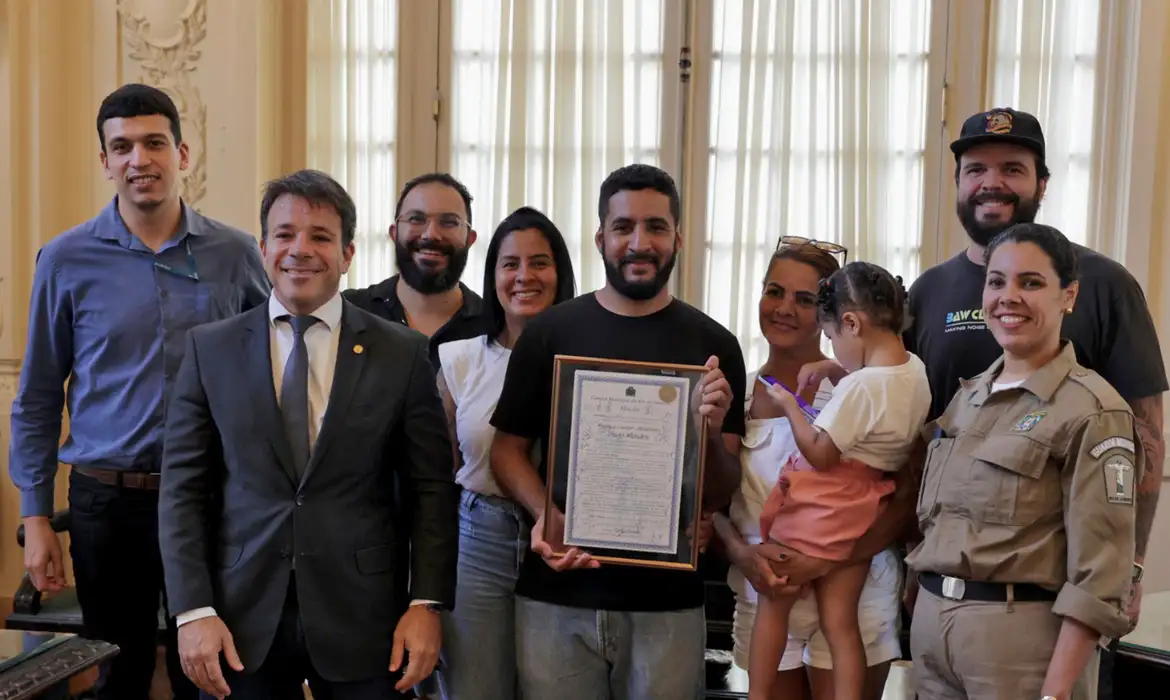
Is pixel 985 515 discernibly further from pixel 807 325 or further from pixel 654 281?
pixel 654 281

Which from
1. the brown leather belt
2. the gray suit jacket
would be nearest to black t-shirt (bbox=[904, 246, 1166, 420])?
the gray suit jacket

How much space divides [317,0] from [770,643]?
12.7 ft

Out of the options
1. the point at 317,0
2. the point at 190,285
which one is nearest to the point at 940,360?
the point at 190,285

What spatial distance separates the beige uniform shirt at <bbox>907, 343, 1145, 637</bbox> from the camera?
187cm

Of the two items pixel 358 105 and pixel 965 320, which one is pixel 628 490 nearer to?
pixel 965 320

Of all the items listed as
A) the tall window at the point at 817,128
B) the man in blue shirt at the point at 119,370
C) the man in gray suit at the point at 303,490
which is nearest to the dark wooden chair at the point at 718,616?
the man in gray suit at the point at 303,490

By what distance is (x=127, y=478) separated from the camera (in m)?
2.54

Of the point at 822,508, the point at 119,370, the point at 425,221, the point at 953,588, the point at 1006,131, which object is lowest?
the point at 953,588

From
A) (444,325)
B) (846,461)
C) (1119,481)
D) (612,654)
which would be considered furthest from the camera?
(444,325)

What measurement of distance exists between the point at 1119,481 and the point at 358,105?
394cm

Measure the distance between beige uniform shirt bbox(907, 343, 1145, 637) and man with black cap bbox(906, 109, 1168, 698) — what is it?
39cm

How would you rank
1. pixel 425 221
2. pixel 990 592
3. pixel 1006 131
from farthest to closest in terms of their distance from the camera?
pixel 425 221, pixel 1006 131, pixel 990 592

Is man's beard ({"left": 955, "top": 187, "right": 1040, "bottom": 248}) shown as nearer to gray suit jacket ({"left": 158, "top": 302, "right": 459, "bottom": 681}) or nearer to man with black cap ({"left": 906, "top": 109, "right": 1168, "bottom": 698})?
man with black cap ({"left": 906, "top": 109, "right": 1168, "bottom": 698})

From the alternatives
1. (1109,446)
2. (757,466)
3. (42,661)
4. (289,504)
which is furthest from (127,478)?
(1109,446)
